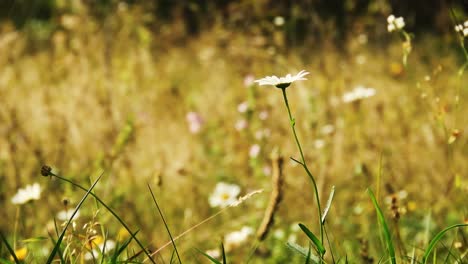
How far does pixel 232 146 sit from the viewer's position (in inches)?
100

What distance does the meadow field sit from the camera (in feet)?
5.92

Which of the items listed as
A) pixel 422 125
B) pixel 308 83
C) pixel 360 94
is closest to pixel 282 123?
pixel 308 83

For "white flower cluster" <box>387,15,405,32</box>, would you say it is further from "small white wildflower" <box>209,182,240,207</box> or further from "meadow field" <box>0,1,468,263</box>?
"small white wildflower" <box>209,182,240,207</box>

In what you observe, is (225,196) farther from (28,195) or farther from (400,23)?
(400,23)

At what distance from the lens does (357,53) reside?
12.0ft

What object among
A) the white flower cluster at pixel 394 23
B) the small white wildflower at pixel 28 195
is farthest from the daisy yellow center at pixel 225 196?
the white flower cluster at pixel 394 23

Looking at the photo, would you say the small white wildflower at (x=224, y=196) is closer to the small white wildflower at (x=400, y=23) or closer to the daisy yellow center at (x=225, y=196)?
the daisy yellow center at (x=225, y=196)

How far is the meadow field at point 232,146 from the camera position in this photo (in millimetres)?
1804

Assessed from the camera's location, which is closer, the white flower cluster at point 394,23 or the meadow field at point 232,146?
the white flower cluster at point 394,23

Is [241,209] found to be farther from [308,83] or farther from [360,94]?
[308,83]

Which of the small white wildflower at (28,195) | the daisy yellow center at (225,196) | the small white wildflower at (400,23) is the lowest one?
the daisy yellow center at (225,196)

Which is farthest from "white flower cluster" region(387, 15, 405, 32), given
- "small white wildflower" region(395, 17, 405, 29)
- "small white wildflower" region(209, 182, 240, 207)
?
"small white wildflower" region(209, 182, 240, 207)

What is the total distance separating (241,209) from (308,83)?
109cm

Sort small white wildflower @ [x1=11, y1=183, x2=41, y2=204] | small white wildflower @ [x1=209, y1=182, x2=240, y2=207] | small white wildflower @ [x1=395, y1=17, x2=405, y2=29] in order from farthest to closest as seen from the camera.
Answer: small white wildflower @ [x1=209, y1=182, x2=240, y2=207]
small white wildflower @ [x1=11, y1=183, x2=41, y2=204]
small white wildflower @ [x1=395, y1=17, x2=405, y2=29]
